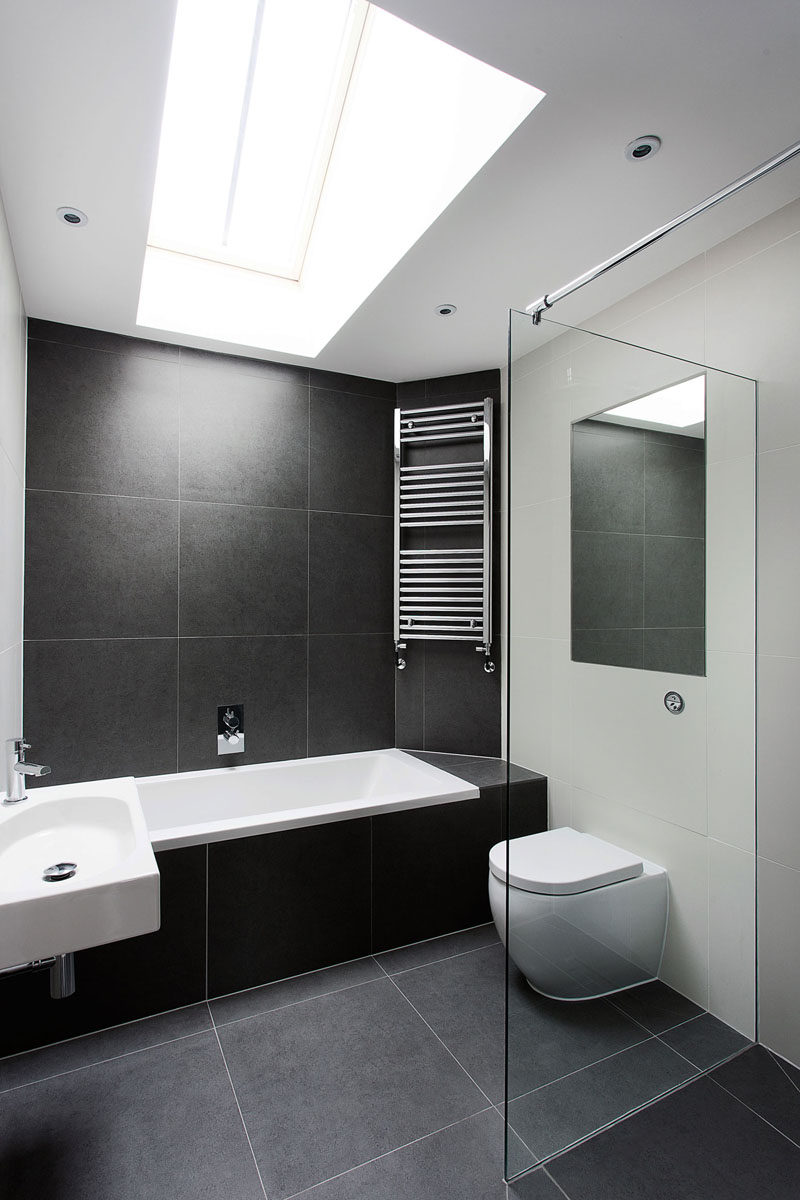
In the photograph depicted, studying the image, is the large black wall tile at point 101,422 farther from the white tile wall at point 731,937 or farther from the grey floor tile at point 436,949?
the white tile wall at point 731,937

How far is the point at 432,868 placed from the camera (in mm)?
2539

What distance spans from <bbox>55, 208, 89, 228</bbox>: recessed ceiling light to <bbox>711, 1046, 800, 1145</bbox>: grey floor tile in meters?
2.95

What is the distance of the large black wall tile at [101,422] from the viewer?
2.57 metres

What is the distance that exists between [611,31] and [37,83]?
4.14 ft

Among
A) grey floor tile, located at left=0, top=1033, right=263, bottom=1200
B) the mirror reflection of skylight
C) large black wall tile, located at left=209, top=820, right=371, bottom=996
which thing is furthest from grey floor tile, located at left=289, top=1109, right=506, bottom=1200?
the mirror reflection of skylight

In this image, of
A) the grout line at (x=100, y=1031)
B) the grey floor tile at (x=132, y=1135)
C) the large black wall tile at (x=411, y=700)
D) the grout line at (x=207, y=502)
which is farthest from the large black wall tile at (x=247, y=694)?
the grey floor tile at (x=132, y=1135)

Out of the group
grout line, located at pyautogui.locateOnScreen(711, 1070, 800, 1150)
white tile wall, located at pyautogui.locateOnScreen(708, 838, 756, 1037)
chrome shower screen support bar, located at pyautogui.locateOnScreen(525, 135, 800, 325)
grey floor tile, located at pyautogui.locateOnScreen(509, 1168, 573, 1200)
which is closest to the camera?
chrome shower screen support bar, located at pyautogui.locateOnScreen(525, 135, 800, 325)

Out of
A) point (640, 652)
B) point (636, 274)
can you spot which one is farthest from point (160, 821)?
point (636, 274)

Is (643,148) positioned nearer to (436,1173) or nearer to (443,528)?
(443,528)

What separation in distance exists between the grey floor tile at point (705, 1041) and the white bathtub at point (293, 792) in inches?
44.7

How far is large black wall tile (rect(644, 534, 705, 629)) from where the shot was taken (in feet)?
5.27

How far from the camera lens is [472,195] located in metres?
1.77

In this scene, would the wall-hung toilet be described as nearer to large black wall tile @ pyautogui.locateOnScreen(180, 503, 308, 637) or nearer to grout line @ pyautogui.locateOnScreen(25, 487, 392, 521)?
large black wall tile @ pyautogui.locateOnScreen(180, 503, 308, 637)

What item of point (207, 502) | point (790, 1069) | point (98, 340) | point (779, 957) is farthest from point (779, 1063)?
point (98, 340)
